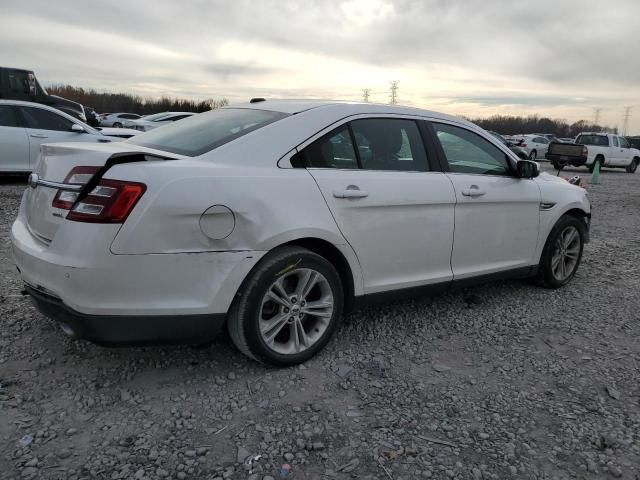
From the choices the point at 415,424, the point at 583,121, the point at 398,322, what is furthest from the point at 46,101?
the point at 583,121

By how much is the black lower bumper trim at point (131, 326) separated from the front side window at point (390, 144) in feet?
4.75

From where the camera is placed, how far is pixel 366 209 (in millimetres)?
3246

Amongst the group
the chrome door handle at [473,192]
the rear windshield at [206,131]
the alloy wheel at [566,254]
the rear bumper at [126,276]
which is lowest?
the alloy wheel at [566,254]

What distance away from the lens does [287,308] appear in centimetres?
303

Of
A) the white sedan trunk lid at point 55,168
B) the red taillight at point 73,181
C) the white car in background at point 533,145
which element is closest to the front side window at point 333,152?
the white sedan trunk lid at point 55,168

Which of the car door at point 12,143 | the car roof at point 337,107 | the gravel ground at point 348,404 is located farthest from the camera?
the car door at point 12,143

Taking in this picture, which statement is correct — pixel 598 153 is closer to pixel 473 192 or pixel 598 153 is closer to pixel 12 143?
pixel 473 192

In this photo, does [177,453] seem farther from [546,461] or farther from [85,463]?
[546,461]

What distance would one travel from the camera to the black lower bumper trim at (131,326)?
8.23 ft

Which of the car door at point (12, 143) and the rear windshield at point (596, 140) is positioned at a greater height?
the car door at point (12, 143)

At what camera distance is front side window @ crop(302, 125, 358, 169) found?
314cm

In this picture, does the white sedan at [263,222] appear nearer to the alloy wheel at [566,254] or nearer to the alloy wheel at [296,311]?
the alloy wheel at [296,311]

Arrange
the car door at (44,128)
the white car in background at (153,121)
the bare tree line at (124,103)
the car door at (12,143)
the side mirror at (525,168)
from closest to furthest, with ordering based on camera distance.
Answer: the side mirror at (525,168) → the car door at (12,143) → the car door at (44,128) → the white car in background at (153,121) → the bare tree line at (124,103)

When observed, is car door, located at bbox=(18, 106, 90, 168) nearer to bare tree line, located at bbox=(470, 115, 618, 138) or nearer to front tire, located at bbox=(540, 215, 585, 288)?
front tire, located at bbox=(540, 215, 585, 288)
